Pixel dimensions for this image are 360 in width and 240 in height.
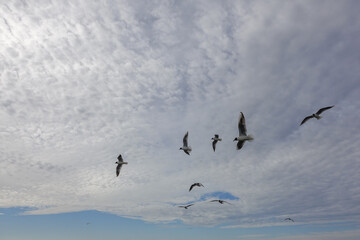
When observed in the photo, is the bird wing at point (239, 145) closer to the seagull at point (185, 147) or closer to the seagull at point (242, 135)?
the seagull at point (242, 135)

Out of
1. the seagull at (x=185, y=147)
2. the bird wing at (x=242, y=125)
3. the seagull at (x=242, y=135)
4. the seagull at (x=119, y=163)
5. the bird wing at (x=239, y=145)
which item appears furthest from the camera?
the seagull at (x=119, y=163)

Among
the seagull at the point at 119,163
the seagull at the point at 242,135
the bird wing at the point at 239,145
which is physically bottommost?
the bird wing at the point at 239,145

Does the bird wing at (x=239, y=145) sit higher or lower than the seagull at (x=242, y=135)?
lower

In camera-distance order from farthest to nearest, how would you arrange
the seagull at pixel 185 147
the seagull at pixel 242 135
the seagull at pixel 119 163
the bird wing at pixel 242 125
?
1. the seagull at pixel 119 163
2. the seagull at pixel 185 147
3. the seagull at pixel 242 135
4. the bird wing at pixel 242 125

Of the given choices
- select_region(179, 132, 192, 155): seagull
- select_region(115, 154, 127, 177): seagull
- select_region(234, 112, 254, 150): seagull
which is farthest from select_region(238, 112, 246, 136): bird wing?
select_region(115, 154, 127, 177): seagull

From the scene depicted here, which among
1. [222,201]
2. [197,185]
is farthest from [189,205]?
[197,185]

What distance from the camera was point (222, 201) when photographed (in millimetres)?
53062

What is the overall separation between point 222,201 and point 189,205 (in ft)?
31.5

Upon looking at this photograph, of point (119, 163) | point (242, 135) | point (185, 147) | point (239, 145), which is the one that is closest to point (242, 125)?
point (242, 135)

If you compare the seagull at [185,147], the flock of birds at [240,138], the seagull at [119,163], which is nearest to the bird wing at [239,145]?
the flock of birds at [240,138]

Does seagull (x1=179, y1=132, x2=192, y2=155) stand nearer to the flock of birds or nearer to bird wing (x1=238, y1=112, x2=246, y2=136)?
the flock of birds

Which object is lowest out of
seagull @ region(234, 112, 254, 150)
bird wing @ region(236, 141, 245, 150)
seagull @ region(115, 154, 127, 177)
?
bird wing @ region(236, 141, 245, 150)

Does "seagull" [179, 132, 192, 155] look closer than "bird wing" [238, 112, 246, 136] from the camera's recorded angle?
No

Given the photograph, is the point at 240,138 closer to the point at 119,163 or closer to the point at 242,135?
the point at 242,135
